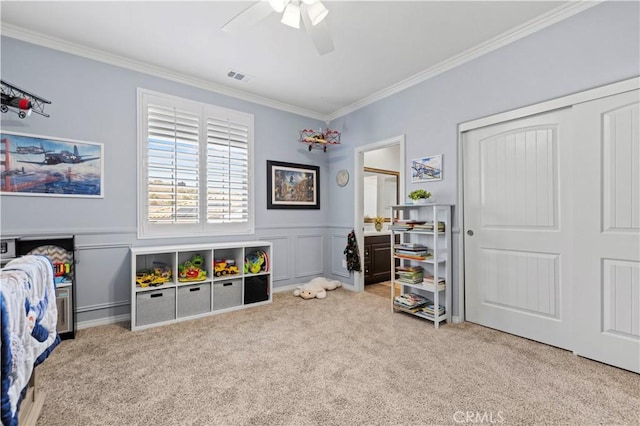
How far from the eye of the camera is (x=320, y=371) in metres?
2.10

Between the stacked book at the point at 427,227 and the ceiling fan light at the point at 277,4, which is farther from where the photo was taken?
the stacked book at the point at 427,227

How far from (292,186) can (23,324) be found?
3474mm

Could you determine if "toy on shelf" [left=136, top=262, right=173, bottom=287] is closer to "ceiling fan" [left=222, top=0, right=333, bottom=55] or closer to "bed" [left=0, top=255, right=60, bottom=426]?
"bed" [left=0, top=255, right=60, bottom=426]

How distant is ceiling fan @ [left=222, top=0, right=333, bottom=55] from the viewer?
70.6 inches

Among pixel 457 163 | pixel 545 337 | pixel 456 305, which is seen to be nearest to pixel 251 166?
pixel 457 163

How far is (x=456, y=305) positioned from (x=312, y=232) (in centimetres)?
228

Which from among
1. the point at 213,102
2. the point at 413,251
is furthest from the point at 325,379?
the point at 213,102

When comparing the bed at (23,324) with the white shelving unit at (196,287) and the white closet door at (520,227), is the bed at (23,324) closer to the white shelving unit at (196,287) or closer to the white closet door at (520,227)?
the white shelving unit at (196,287)

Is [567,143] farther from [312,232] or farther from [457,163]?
[312,232]

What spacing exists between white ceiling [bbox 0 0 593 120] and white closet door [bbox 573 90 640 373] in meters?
0.93

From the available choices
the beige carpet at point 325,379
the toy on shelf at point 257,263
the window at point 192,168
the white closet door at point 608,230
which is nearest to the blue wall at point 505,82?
the white closet door at point 608,230

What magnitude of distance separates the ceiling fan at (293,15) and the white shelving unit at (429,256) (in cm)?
187

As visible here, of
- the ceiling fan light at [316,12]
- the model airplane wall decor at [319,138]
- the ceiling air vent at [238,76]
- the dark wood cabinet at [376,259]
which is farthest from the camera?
the dark wood cabinet at [376,259]

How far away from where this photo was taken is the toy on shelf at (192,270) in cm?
325
